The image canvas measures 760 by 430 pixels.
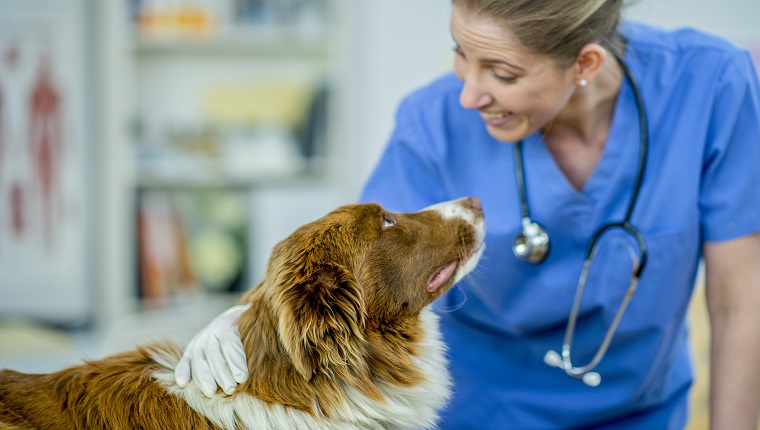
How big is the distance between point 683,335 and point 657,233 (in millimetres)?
347

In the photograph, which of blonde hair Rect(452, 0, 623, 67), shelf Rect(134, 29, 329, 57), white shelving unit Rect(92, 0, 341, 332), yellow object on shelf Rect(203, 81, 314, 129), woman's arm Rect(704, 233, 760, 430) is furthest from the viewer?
yellow object on shelf Rect(203, 81, 314, 129)

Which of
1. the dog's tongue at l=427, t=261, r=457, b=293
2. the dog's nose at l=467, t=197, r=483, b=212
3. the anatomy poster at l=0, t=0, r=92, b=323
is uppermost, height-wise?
the dog's nose at l=467, t=197, r=483, b=212

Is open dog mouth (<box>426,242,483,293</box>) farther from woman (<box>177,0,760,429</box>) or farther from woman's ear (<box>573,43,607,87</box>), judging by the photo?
woman's ear (<box>573,43,607,87</box>)

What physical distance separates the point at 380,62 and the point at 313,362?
7.89 ft

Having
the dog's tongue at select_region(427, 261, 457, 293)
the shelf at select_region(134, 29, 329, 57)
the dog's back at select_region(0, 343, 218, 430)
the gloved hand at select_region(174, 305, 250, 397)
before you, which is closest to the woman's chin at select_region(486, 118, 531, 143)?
the dog's tongue at select_region(427, 261, 457, 293)

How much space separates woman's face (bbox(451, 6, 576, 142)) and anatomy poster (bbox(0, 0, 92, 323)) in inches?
94.6

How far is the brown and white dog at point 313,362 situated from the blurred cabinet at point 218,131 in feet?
6.52

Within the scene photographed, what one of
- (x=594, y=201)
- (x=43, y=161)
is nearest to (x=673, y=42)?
(x=594, y=201)

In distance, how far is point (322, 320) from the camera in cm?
115

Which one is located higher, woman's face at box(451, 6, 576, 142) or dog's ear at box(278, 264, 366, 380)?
woman's face at box(451, 6, 576, 142)

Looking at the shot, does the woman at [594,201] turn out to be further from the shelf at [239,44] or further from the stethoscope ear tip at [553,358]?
the shelf at [239,44]

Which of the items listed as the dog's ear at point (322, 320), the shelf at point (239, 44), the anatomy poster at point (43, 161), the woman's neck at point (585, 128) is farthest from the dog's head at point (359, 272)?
the anatomy poster at point (43, 161)

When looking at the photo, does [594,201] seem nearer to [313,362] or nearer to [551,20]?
[551,20]

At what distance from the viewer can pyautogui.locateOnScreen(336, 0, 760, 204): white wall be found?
129 inches
